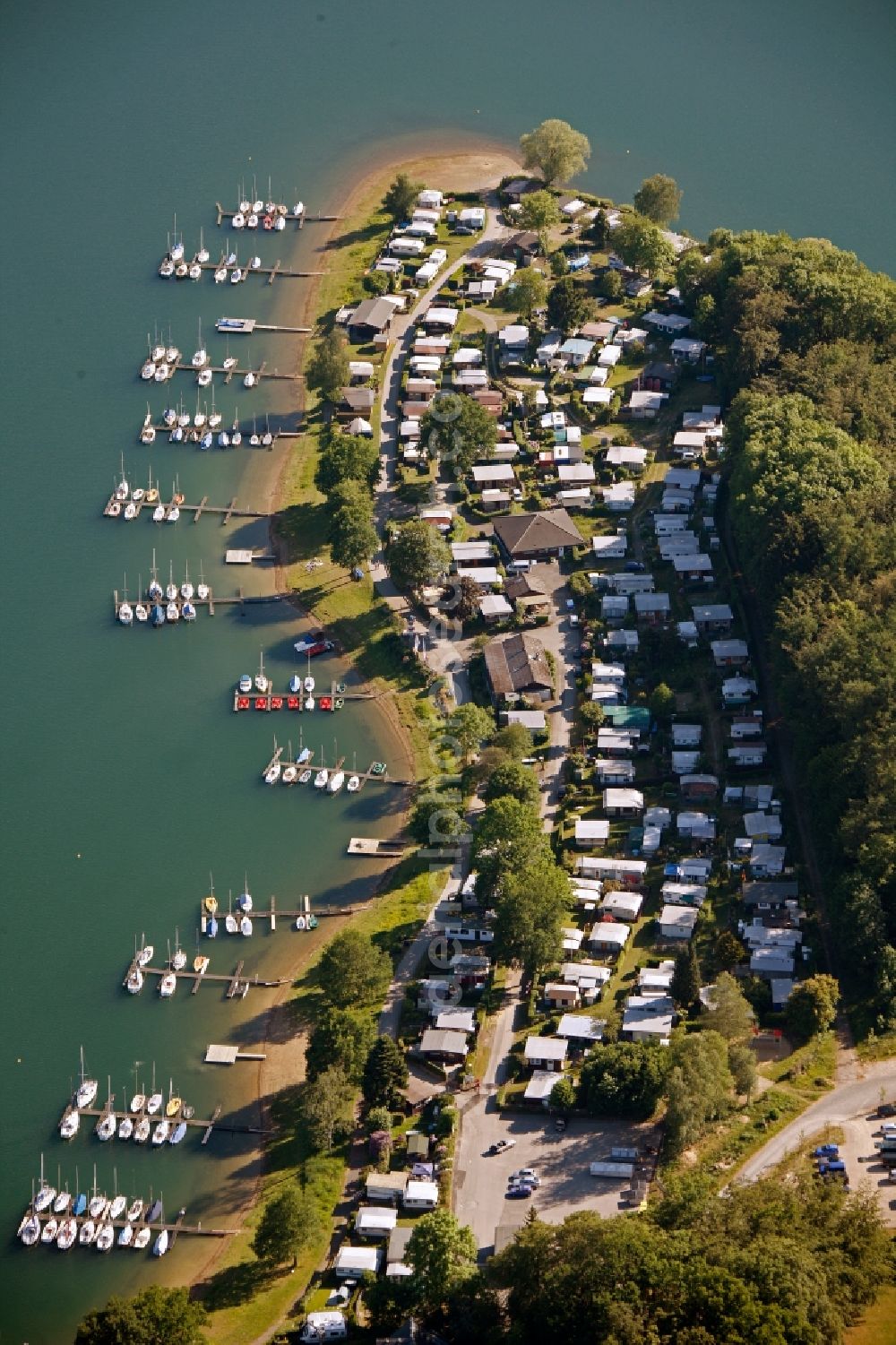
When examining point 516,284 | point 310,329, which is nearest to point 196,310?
point 310,329

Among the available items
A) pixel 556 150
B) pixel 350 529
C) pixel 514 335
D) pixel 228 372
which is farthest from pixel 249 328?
pixel 350 529

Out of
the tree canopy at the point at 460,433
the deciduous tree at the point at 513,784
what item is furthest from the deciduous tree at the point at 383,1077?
the tree canopy at the point at 460,433

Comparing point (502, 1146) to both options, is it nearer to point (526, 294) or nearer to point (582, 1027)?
point (582, 1027)

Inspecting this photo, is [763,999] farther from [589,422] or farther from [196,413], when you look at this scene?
[196,413]

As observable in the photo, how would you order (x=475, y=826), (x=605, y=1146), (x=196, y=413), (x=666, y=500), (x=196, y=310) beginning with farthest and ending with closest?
(x=196, y=310), (x=196, y=413), (x=666, y=500), (x=475, y=826), (x=605, y=1146)

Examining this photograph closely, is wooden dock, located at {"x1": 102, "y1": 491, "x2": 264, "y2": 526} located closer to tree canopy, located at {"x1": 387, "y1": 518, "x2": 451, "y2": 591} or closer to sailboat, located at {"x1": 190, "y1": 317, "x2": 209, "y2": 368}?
tree canopy, located at {"x1": 387, "y1": 518, "x2": 451, "y2": 591}

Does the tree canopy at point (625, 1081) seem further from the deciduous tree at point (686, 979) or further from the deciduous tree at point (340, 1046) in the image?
the deciduous tree at point (340, 1046)

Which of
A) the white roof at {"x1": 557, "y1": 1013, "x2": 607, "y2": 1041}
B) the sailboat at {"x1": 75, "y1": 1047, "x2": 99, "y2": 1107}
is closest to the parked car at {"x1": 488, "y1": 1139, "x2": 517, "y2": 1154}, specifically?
Answer: the white roof at {"x1": 557, "y1": 1013, "x2": 607, "y2": 1041}
